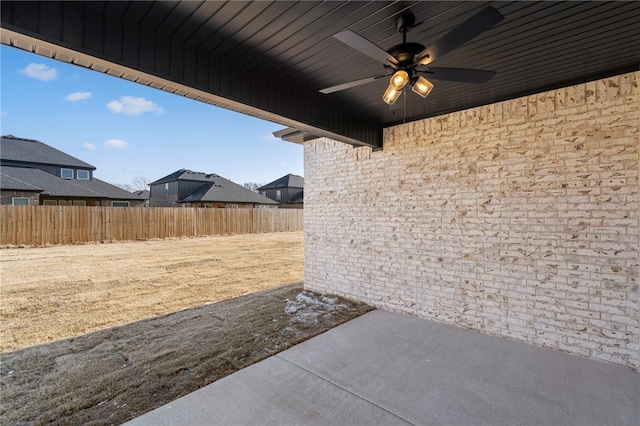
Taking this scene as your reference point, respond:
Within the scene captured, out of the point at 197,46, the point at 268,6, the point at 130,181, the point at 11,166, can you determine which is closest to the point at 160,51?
the point at 197,46

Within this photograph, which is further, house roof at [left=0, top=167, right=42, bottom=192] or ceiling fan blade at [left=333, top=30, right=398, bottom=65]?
house roof at [left=0, top=167, right=42, bottom=192]

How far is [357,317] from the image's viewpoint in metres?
4.17

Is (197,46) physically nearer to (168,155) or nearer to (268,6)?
(268,6)

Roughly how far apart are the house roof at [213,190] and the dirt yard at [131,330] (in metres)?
13.9

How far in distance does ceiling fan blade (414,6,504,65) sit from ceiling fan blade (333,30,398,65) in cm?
22

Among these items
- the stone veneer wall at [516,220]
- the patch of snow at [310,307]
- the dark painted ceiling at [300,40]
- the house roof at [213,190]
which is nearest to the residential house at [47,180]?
the house roof at [213,190]

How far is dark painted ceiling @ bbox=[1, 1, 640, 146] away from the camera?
75.7 inches

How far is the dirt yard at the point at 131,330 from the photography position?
232cm

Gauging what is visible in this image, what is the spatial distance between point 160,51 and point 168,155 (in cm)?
3362

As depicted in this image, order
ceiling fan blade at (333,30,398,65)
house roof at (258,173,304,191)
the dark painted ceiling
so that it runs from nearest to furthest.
A: ceiling fan blade at (333,30,398,65)
the dark painted ceiling
house roof at (258,173,304,191)

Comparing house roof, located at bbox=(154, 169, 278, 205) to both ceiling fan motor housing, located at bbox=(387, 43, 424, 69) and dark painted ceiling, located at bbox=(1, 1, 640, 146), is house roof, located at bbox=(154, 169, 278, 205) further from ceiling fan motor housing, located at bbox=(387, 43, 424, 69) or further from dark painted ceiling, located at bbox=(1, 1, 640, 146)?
ceiling fan motor housing, located at bbox=(387, 43, 424, 69)

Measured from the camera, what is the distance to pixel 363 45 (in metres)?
1.81

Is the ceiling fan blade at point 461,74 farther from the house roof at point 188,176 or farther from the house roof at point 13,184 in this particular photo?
the house roof at point 188,176

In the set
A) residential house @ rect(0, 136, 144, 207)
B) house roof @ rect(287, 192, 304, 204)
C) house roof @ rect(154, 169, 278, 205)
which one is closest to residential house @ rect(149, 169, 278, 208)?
house roof @ rect(154, 169, 278, 205)
